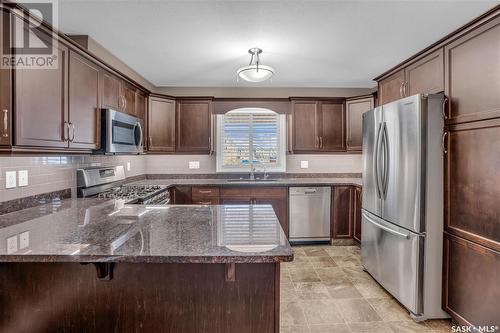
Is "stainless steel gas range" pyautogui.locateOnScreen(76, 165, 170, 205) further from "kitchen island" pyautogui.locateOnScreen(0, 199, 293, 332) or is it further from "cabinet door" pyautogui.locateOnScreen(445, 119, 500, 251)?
"cabinet door" pyautogui.locateOnScreen(445, 119, 500, 251)

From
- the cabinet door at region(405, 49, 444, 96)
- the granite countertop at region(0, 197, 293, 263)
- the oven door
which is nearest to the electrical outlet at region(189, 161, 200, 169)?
the oven door

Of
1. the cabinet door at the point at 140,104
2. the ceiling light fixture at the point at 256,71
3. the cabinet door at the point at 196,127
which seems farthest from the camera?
the cabinet door at the point at 196,127

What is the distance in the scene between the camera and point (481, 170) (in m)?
1.77

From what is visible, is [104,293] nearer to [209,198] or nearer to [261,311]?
[261,311]

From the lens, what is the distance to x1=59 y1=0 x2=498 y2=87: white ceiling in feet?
6.69

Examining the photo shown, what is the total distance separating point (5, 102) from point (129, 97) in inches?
64.7

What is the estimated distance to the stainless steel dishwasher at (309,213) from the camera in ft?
12.4

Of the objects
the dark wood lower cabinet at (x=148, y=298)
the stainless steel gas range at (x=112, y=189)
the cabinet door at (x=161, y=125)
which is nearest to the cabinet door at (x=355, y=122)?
the cabinet door at (x=161, y=125)

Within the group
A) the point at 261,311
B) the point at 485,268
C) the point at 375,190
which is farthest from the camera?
the point at 375,190

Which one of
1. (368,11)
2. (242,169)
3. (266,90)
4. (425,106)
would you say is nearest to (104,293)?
(425,106)

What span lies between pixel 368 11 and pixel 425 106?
2.93 ft

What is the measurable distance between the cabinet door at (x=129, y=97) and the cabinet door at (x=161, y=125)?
0.53m

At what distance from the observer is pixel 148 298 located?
131 centimetres

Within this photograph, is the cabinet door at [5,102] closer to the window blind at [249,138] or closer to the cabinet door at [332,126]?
the window blind at [249,138]
